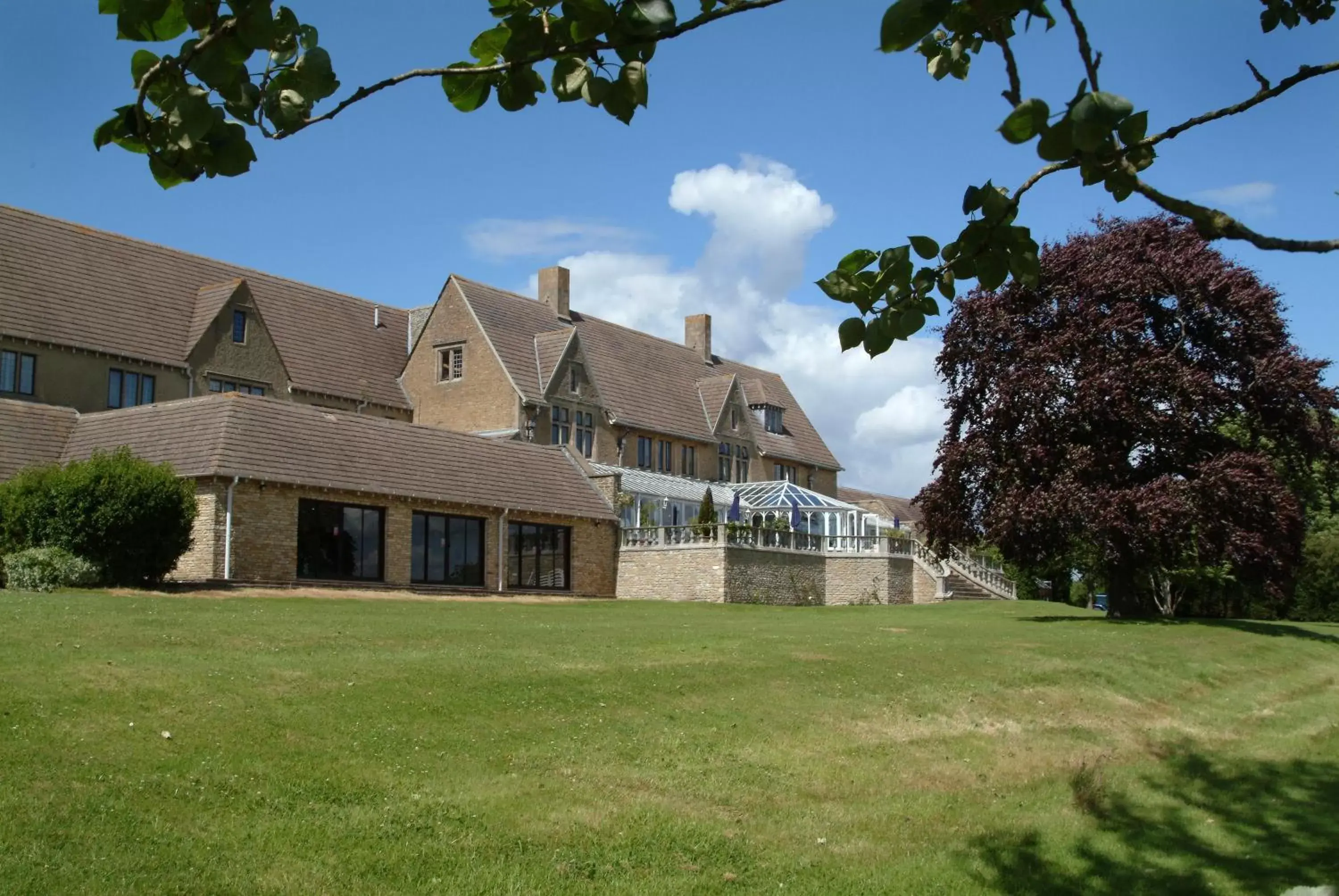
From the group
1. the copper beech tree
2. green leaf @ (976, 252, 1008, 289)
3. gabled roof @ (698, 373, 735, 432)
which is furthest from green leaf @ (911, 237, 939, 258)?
gabled roof @ (698, 373, 735, 432)

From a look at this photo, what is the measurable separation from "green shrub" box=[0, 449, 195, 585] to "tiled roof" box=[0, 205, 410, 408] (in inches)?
581

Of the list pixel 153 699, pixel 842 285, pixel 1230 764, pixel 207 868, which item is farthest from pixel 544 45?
pixel 1230 764

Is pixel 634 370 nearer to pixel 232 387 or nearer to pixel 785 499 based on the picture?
pixel 785 499

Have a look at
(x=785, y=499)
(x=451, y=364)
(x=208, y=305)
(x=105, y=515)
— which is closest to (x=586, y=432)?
(x=451, y=364)

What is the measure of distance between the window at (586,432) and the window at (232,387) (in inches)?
561

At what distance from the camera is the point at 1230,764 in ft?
58.5

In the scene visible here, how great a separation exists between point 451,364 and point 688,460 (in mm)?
13690

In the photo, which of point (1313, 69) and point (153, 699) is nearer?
point (1313, 69)

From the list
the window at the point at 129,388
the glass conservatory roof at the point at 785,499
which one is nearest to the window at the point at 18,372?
the window at the point at 129,388

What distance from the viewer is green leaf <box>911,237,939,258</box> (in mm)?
5312

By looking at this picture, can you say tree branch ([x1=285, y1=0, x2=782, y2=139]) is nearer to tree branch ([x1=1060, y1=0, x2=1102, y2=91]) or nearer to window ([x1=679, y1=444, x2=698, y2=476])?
tree branch ([x1=1060, y1=0, x2=1102, y2=91])

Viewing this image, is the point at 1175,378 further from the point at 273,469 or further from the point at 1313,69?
the point at 1313,69

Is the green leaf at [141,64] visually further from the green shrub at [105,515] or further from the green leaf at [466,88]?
the green shrub at [105,515]

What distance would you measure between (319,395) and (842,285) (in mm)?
49263
